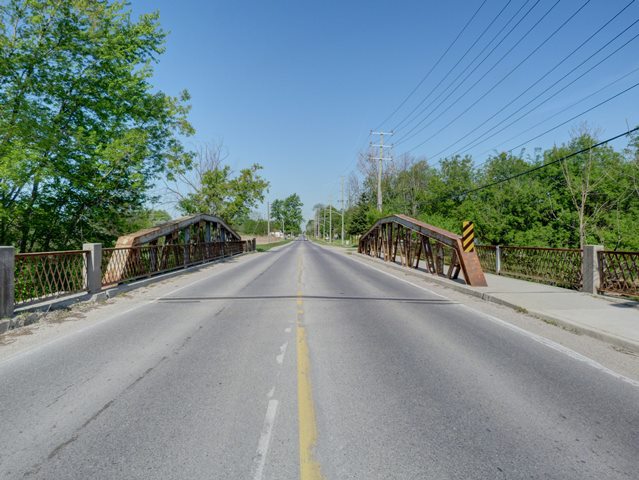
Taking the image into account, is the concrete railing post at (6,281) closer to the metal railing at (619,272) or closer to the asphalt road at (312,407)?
the asphalt road at (312,407)

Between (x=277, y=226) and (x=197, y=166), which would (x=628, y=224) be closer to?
(x=197, y=166)

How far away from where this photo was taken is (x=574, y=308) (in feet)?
28.2

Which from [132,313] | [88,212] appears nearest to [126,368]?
[132,313]

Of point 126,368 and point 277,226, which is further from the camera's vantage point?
point 277,226

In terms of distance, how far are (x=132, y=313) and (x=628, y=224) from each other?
116ft

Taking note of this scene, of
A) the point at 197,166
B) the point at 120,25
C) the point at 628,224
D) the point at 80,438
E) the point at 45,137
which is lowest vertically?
the point at 80,438

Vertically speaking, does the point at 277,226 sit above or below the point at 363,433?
above

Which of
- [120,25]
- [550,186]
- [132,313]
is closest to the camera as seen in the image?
[132,313]

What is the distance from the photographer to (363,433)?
3.11 meters

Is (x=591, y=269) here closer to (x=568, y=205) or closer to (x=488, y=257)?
(x=488, y=257)

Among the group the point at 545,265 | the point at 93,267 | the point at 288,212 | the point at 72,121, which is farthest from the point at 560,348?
the point at 288,212

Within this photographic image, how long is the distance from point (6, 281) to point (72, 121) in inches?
629

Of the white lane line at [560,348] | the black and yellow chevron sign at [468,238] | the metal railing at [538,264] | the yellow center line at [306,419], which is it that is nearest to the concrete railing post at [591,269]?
the metal railing at [538,264]

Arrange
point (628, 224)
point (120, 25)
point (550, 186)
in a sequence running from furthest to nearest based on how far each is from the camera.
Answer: point (550, 186) → point (628, 224) → point (120, 25)
